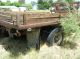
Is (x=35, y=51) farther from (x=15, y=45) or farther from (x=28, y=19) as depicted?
(x=28, y=19)

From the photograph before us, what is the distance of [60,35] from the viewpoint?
7023 millimetres

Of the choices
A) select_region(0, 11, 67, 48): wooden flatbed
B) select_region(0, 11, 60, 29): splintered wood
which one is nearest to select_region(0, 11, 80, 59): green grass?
select_region(0, 11, 67, 48): wooden flatbed

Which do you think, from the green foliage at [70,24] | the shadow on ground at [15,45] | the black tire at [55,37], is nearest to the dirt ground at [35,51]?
the shadow on ground at [15,45]

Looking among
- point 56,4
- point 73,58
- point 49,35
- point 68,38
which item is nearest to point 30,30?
point 49,35

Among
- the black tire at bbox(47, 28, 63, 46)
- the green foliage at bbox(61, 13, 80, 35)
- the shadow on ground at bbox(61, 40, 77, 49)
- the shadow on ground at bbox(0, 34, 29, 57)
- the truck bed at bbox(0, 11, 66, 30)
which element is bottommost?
the shadow on ground at bbox(61, 40, 77, 49)

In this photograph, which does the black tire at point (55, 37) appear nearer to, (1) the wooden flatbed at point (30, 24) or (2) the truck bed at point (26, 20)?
(1) the wooden flatbed at point (30, 24)

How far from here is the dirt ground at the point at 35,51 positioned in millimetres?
5871

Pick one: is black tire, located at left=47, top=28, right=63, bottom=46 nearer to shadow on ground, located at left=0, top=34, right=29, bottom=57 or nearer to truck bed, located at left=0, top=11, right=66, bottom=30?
truck bed, located at left=0, top=11, right=66, bottom=30

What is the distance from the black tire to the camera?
6.55 m

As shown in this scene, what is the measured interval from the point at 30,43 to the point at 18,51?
18.0 inches

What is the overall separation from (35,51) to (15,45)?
90 cm

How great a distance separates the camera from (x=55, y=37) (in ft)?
22.7

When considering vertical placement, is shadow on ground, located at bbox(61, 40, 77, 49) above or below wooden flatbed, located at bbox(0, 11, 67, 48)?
below

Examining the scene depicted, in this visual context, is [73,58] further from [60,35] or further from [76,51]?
[60,35]
